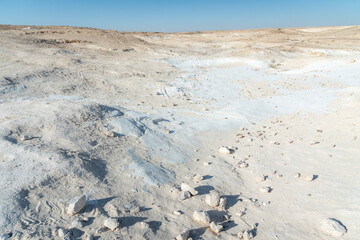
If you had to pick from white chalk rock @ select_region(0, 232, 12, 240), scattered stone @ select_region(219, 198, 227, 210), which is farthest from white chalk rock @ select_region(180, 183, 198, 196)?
white chalk rock @ select_region(0, 232, 12, 240)

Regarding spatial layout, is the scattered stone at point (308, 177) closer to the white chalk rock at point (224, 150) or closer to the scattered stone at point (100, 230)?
the white chalk rock at point (224, 150)

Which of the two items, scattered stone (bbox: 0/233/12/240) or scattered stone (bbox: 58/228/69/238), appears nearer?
scattered stone (bbox: 0/233/12/240)

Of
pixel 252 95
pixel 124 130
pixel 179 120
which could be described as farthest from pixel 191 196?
pixel 252 95

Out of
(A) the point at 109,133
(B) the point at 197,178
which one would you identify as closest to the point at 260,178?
(B) the point at 197,178

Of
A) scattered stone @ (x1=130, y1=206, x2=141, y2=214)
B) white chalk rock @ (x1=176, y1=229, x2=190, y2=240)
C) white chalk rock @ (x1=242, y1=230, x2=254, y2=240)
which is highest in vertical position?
scattered stone @ (x1=130, y1=206, x2=141, y2=214)

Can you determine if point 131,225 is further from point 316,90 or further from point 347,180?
point 316,90

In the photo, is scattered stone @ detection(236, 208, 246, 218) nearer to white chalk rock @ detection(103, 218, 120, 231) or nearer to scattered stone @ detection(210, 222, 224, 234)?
scattered stone @ detection(210, 222, 224, 234)

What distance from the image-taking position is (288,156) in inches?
160

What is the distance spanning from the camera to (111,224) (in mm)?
2260

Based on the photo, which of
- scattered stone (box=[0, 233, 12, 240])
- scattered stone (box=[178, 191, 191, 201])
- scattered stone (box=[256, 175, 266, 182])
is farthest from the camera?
scattered stone (box=[256, 175, 266, 182])

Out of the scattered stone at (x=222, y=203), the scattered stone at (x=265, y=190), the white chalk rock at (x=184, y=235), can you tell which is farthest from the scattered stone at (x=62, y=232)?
the scattered stone at (x=265, y=190)

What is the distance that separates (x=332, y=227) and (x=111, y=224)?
6.51ft

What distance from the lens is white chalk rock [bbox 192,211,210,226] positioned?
98.8 inches

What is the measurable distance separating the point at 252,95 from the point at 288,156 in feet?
11.6
